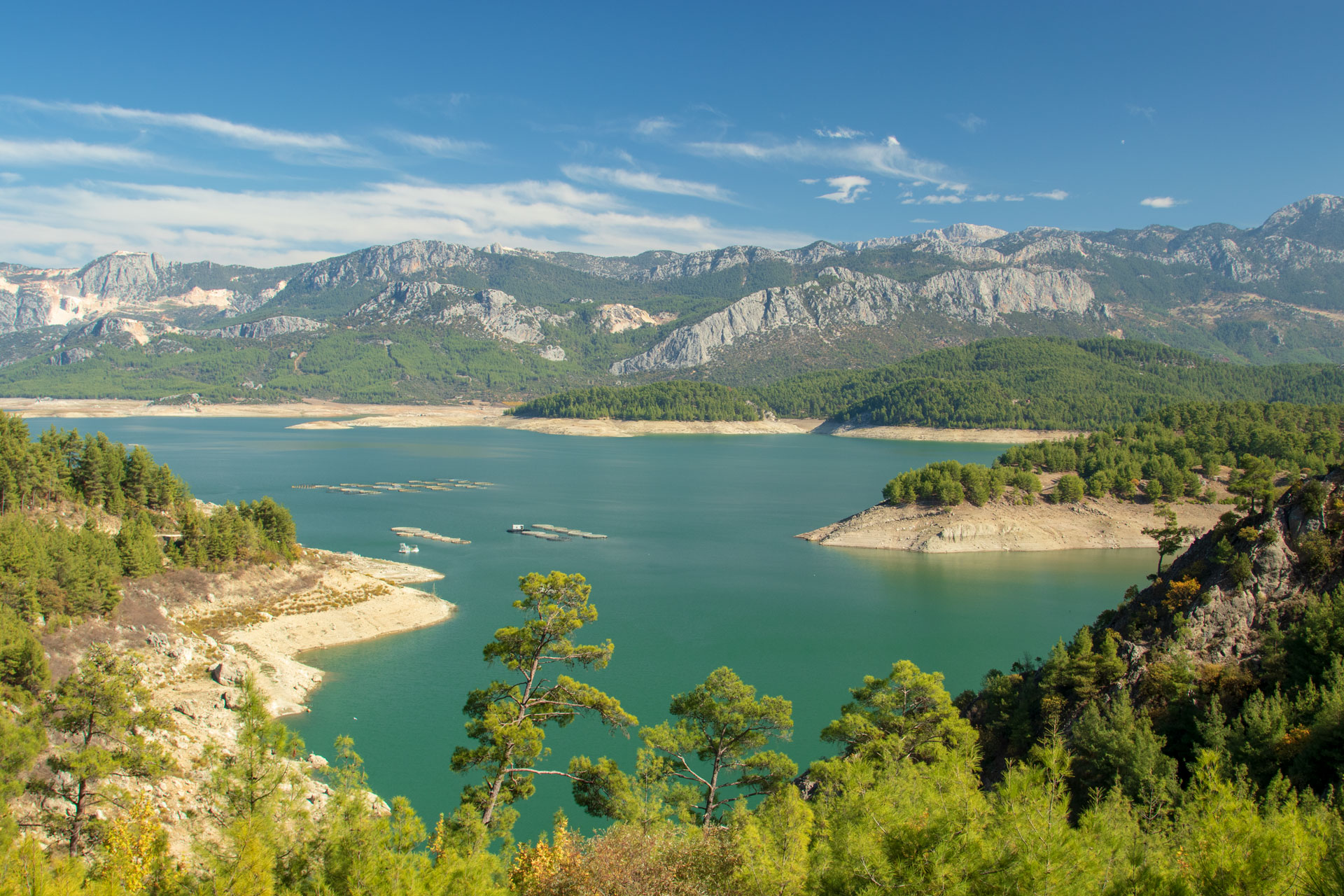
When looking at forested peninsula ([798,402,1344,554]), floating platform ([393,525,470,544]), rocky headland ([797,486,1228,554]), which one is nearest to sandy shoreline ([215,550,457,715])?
floating platform ([393,525,470,544])

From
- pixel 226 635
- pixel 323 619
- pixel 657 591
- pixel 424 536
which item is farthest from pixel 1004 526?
pixel 226 635

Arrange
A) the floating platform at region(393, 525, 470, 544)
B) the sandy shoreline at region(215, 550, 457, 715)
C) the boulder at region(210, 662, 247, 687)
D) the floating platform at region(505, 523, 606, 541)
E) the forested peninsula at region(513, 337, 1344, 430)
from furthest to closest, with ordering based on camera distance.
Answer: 1. the forested peninsula at region(513, 337, 1344, 430)
2. the floating platform at region(505, 523, 606, 541)
3. the floating platform at region(393, 525, 470, 544)
4. the sandy shoreline at region(215, 550, 457, 715)
5. the boulder at region(210, 662, 247, 687)

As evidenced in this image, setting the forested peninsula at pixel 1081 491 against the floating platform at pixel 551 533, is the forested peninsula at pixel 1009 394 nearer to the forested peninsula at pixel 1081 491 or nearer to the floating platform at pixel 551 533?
the forested peninsula at pixel 1081 491

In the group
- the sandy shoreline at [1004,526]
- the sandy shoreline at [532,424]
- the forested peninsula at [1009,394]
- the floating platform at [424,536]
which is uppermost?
the forested peninsula at [1009,394]

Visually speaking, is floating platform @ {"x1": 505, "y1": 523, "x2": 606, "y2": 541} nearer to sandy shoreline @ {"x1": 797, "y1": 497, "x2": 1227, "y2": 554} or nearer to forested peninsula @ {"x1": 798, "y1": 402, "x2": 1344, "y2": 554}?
sandy shoreline @ {"x1": 797, "y1": 497, "x2": 1227, "y2": 554}

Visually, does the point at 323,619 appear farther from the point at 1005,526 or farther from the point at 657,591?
the point at 1005,526

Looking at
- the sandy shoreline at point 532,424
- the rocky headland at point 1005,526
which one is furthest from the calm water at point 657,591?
the sandy shoreline at point 532,424
